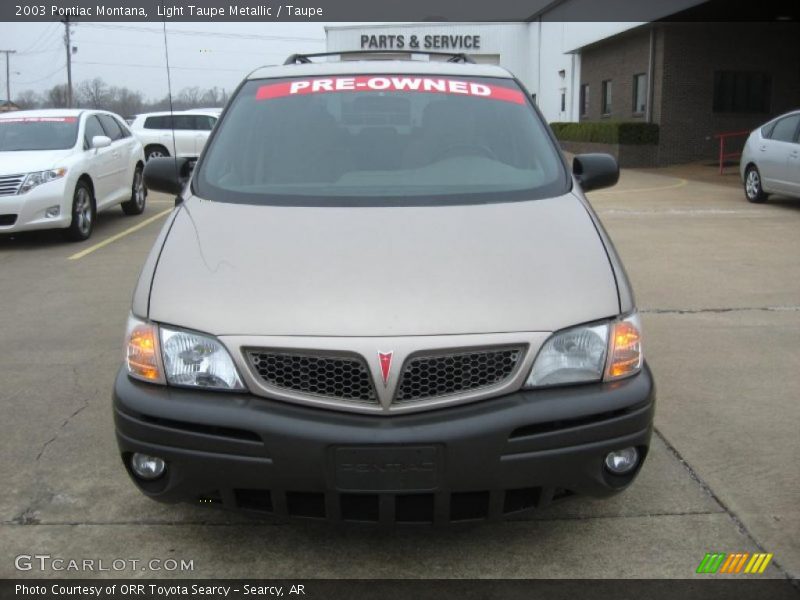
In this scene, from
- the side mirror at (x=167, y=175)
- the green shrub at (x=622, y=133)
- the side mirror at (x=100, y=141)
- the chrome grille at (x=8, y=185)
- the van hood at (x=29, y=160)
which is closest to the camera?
the side mirror at (x=167, y=175)

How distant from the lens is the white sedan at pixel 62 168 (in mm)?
9516

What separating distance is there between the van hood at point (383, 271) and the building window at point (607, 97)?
29.4 metres

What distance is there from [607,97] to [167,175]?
2937 cm

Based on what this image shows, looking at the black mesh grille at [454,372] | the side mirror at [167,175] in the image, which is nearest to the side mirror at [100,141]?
the side mirror at [167,175]

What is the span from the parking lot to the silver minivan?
30 centimetres

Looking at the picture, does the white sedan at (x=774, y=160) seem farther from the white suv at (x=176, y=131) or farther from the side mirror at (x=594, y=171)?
the white suv at (x=176, y=131)

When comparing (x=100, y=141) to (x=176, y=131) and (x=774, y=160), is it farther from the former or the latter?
(x=176, y=131)

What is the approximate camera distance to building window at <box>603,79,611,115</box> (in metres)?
31.1

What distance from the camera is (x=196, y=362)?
2779mm

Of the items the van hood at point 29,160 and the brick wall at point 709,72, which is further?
the brick wall at point 709,72

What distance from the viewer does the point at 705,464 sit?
3793 millimetres

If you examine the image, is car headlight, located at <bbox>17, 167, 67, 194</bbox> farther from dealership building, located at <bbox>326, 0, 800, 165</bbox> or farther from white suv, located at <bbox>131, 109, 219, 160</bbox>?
dealership building, located at <bbox>326, 0, 800, 165</bbox>

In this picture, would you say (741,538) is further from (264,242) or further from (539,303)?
(264,242)
